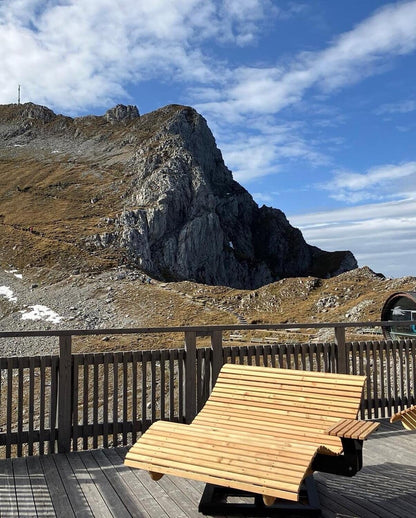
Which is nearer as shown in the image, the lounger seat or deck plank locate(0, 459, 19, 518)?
deck plank locate(0, 459, 19, 518)

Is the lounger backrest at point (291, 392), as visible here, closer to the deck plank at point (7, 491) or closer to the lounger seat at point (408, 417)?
the lounger seat at point (408, 417)

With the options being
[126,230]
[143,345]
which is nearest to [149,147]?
[126,230]

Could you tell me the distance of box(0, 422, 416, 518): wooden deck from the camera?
444 centimetres

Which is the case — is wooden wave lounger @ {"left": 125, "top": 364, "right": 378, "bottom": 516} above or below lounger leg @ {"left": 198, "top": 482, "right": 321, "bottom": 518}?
above

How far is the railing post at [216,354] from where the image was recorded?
678 cm

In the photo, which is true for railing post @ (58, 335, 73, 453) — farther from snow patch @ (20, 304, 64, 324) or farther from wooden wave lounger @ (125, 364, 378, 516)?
snow patch @ (20, 304, 64, 324)

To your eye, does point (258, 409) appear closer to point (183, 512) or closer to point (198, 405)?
point (183, 512)

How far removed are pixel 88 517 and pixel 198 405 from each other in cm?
263

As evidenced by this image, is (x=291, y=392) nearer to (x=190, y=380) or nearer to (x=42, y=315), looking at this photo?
(x=190, y=380)

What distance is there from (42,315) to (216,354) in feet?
115

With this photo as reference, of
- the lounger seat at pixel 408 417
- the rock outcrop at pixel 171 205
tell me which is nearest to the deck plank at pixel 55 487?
the lounger seat at pixel 408 417

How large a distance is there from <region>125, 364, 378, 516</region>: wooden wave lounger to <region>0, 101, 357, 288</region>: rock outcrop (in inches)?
2121

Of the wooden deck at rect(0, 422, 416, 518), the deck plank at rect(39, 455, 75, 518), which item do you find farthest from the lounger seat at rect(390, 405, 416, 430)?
the deck plank at rect(39, 455, 75, 518)

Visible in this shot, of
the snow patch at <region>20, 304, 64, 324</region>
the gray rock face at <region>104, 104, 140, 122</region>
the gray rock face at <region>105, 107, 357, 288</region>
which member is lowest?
the snow patch at <region>20, 304, 64, 324</region>
